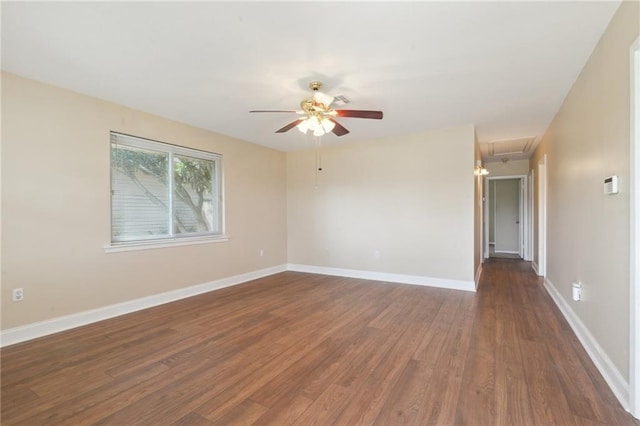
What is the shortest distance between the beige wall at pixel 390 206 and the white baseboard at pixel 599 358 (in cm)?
144

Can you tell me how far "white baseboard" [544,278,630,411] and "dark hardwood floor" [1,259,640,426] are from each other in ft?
0.18

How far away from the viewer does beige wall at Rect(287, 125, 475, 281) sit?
4.47 metres

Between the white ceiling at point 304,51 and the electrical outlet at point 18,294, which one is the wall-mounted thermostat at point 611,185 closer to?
the white ceiling at point 304,51

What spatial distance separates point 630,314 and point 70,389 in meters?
3.60

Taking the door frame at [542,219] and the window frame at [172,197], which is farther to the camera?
the door frame at [542,219]

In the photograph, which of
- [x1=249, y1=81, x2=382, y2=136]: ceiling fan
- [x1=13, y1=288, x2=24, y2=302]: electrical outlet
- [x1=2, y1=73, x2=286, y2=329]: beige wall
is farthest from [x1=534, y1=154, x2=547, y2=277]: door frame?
[x1=13, y1=288, x2=24, y2=302]: electrical outlet

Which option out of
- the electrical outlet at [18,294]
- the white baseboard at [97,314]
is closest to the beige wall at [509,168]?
the white baseboard at [97,314]

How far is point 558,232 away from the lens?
3.64 m

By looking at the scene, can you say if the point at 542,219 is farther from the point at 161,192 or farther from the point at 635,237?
the point at 161,192

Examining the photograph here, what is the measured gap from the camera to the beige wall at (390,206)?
447 cm

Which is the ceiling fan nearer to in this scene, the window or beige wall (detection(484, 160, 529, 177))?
the window

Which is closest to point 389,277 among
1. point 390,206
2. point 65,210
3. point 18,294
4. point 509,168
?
point 390,206

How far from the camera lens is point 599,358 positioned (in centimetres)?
219

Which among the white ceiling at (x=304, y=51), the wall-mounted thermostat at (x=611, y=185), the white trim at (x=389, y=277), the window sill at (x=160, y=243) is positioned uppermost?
the white ceiling at (x=304, y=51)
